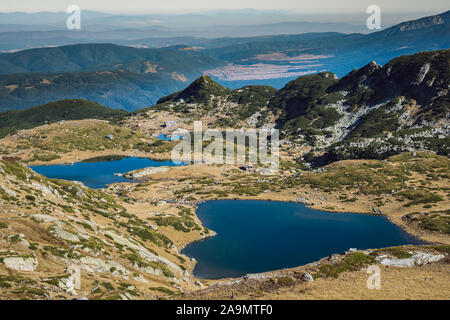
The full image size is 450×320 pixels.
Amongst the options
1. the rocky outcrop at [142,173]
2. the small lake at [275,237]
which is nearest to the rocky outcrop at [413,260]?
the small lake at [275,237]

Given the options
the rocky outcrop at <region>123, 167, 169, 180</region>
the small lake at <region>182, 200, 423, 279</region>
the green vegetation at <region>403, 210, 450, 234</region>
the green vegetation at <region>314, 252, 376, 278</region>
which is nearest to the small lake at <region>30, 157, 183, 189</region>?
the rocky outcrop at <region>123, 167, 169, 180</region>

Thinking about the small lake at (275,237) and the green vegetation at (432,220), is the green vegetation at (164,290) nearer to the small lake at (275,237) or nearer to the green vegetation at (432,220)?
the small lake at (275,237)

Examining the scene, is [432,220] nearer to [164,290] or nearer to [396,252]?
[396,252]

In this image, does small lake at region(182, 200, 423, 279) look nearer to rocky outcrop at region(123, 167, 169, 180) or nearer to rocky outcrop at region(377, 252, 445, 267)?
rocky outcrop at region(377, 252, 445, 267)

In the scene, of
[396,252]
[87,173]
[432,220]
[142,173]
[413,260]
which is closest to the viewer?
[413,260]

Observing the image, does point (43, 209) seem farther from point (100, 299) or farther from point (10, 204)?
point (100, 299)

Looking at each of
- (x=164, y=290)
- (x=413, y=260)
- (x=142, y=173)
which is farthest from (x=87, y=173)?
(x=413, y=260)

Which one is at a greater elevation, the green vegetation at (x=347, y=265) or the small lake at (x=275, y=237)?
the green vegetation at (x=347, y=265)
